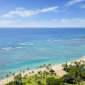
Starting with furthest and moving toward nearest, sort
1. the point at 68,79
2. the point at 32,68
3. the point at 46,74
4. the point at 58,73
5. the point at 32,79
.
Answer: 1. the point at 32,68
2. the point at 58,73
3. the point at 46,74
4. the point at 32,79
5. the point at 68,79

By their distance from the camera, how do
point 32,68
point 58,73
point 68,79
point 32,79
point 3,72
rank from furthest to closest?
point 32,68, point 3,72, point 58,73, point 32,79, point 68,79

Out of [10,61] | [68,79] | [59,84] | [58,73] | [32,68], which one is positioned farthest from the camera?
[10,61]

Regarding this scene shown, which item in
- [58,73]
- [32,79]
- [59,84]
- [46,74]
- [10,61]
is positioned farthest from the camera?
[10,61]

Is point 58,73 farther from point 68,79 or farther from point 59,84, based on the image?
point 59,84

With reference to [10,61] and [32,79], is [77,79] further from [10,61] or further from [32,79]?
[10,61]

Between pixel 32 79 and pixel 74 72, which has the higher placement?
pixel 74 72

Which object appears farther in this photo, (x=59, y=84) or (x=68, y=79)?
(x=68, y=79)

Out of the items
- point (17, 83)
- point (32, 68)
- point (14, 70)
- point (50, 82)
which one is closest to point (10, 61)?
point (14, 70)

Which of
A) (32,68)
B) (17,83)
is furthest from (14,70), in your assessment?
(17,83)

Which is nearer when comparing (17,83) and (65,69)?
(17,83)
